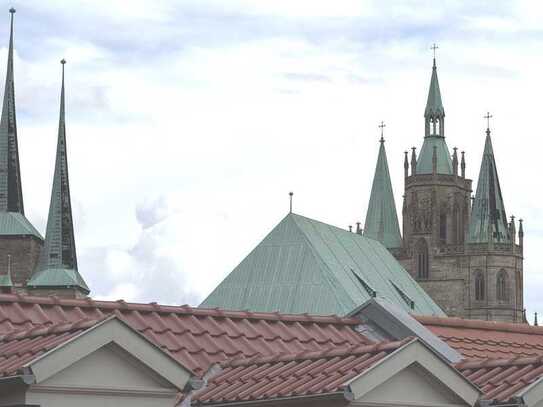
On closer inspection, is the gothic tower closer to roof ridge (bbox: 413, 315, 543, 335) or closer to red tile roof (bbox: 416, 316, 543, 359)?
roof ridge (bbox: 413, 315, 543, 335)

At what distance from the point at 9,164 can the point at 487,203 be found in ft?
138

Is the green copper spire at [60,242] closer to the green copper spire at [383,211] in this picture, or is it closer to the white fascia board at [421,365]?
the green copper spire at [383,211]

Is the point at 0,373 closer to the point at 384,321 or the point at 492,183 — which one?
the point at 384,321

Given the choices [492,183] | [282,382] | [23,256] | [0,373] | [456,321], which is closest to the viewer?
[0,373]

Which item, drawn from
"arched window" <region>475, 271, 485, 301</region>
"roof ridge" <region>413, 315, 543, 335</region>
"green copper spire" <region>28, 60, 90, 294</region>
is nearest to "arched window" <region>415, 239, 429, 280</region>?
"arched window" <region>475, 271, 485, 301</region>

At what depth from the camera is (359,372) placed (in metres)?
8.27

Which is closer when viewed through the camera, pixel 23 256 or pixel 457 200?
pixel 23 256

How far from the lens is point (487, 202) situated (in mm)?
135000

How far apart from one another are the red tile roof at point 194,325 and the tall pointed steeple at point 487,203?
4892 inches

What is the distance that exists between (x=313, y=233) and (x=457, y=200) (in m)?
60.8

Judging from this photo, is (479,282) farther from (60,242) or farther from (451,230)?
(60,242)

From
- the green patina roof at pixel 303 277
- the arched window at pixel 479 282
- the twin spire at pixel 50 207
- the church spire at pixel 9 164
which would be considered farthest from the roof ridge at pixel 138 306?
the arched window at pixel 479 282

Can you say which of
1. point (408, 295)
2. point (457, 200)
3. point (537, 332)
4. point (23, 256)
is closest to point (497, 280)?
point (457, 200)

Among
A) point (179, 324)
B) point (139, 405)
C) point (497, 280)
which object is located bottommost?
point (139, 405)
